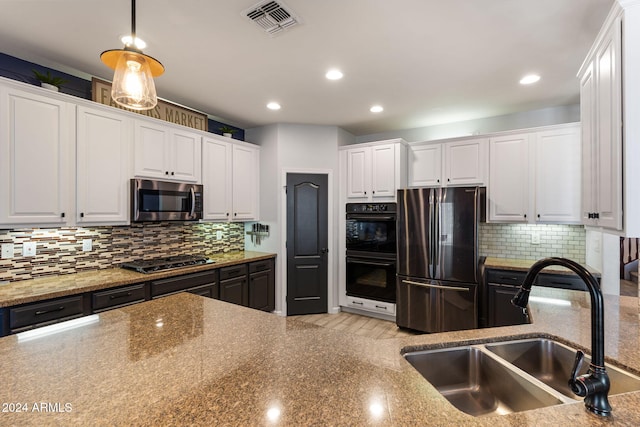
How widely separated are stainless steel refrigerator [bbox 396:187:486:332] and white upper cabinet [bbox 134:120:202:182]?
2463mm

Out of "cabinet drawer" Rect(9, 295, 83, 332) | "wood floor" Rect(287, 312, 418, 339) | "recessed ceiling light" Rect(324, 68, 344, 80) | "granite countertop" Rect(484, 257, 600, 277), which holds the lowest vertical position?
"wood floor" Rect(287, 312, 418, 339)

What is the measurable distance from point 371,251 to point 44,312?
3.24 metres

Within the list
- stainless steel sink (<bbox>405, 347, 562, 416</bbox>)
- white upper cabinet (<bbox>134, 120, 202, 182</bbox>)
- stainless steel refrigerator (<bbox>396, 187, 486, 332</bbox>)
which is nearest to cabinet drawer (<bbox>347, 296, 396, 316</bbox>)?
stainless steel refrigerator (<bbox>396, 187, 486, 332</bbox>)

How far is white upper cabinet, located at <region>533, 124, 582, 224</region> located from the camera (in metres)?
3.20

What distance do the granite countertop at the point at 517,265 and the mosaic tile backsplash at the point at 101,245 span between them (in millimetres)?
3398

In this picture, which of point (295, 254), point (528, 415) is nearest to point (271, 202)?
point (295, 254)

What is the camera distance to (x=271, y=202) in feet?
13.9

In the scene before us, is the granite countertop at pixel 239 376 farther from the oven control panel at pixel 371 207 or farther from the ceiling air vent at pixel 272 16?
the oven control panel at pixel 371 207

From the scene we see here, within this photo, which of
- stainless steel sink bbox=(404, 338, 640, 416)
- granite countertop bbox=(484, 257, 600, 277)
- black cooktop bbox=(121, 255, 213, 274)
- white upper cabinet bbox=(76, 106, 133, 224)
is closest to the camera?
stainless steel sink bbox=(404, 338, 640, 416)

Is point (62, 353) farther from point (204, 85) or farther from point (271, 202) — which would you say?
point (271, 202)

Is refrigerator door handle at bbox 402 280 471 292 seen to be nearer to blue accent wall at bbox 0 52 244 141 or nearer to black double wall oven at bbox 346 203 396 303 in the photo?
black double wall oven at bbox 346 203 396 303

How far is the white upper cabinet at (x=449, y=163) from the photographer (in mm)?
3643

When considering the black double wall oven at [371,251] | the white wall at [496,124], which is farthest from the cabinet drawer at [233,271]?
the white wall at [496,124]

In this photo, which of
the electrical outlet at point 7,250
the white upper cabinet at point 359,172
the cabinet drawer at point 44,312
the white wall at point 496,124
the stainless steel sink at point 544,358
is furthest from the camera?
the white upper cabinet at point 359,172
